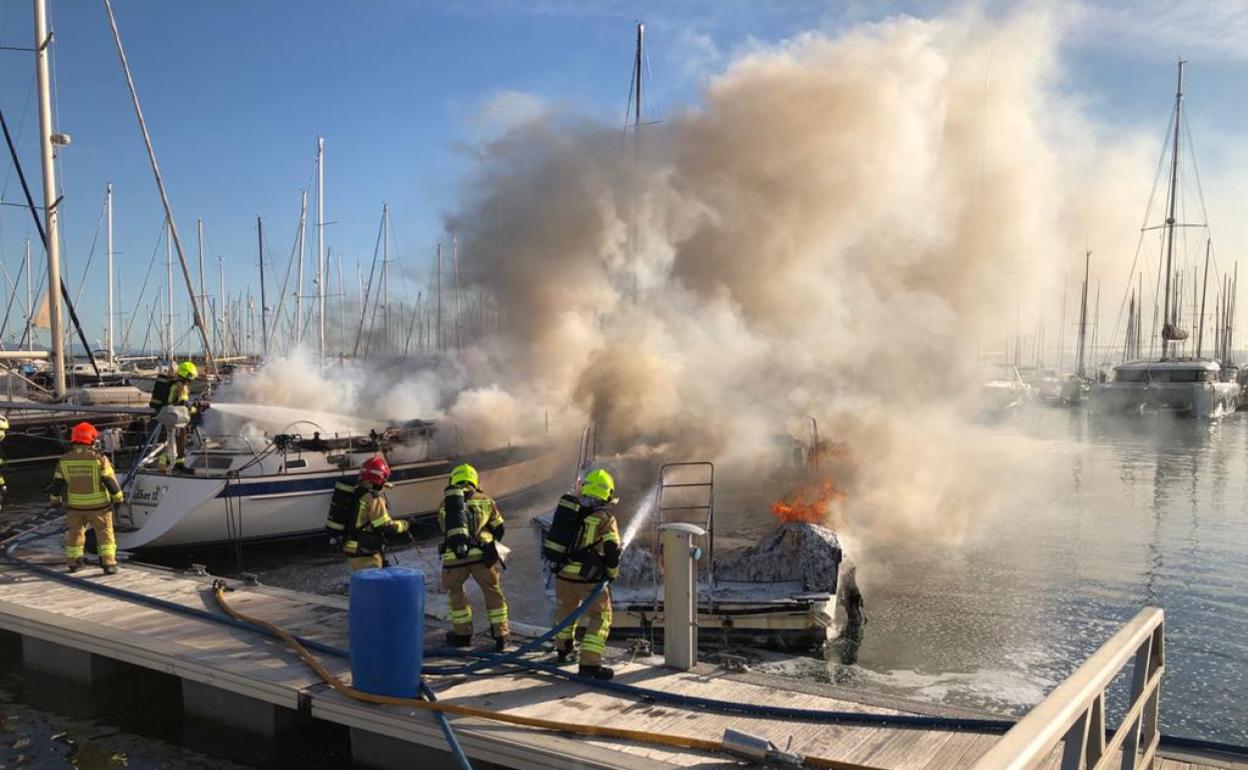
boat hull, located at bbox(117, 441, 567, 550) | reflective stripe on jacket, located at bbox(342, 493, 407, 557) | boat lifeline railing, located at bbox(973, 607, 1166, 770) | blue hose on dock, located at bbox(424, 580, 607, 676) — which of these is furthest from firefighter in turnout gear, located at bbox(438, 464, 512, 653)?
boat hull, located at bbox(117, 441, 567, 550)

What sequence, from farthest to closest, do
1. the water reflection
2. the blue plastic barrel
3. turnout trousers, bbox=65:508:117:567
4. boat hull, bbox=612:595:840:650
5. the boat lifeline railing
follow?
boat hull, bbox=612:595:840:650 → the water reflection → turnout trousers, bbox=65:508:117:567 → the blue plastic barrel → the boat lifeline railing

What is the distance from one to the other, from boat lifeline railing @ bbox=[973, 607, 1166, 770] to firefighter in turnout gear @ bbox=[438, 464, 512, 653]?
481cm

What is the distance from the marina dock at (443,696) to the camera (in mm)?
5070

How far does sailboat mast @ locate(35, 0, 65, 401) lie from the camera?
16.7m

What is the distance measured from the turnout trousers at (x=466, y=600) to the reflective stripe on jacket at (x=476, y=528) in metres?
0.11

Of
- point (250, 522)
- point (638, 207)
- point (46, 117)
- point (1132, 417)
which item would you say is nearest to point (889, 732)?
point (250, 522)

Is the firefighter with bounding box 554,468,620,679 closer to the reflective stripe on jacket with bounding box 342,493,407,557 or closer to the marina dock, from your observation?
the marina dock

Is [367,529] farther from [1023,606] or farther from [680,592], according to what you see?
[1023,606]

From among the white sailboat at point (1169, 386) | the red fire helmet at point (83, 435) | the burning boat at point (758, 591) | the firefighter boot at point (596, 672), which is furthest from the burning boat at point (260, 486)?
the white sailboat at point (1169, 386)

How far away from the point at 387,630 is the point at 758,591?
268 inches

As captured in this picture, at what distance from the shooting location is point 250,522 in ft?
55.6

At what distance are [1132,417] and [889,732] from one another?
59.1 m

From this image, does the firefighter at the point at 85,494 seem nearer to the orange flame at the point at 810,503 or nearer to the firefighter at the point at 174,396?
the firefighter at the point at 174,396

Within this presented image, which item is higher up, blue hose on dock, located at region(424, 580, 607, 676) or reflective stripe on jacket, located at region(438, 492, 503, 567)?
reflective stripe on jacket, located at region(438, 492, 503, 567)
